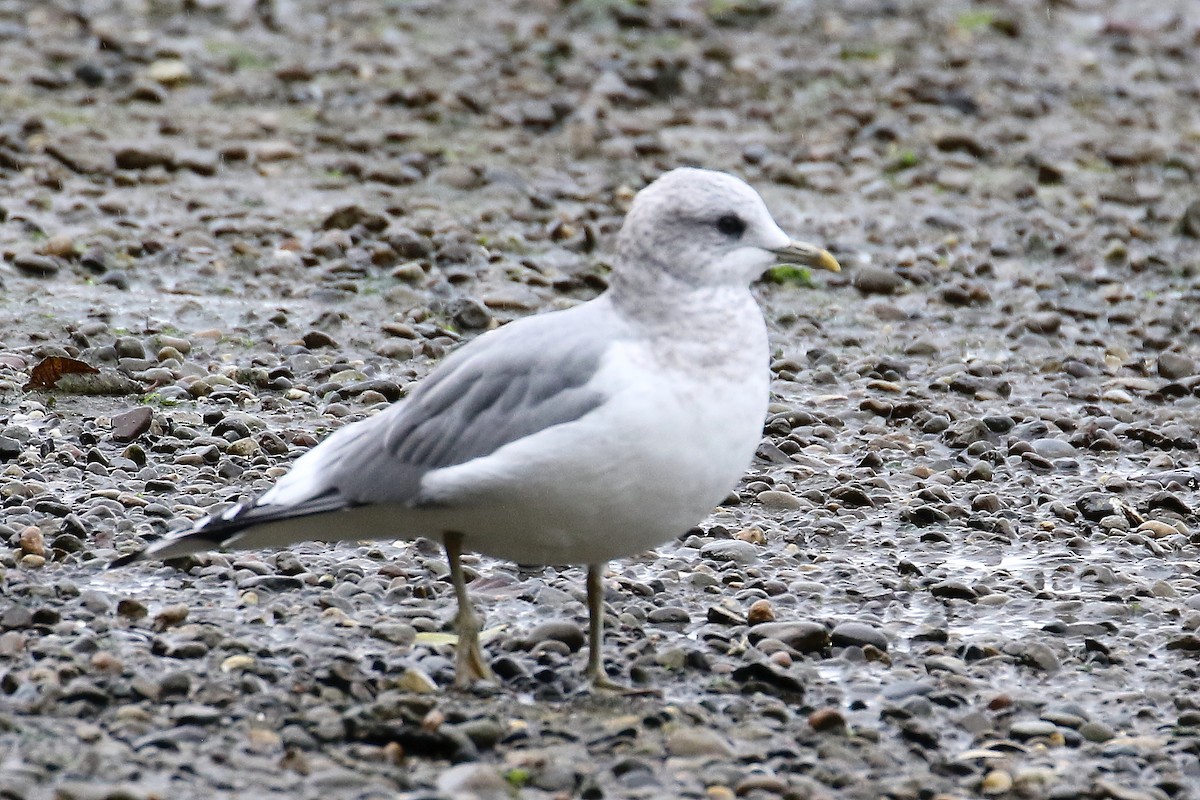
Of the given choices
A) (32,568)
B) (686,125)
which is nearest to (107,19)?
(686,125)

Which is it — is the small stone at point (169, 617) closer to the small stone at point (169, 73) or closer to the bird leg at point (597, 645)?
the bird leg at point (597, 645)

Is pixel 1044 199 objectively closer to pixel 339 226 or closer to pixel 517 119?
pixel 517 119

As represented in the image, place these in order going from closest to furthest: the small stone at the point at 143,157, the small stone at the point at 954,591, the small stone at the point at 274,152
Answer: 1. the small stone at the point at 954,591
2. the small stone at the point at 143,157
3. the small stone at the point at 274,152

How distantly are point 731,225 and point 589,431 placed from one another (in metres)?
0.76

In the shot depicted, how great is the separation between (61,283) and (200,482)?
258 centimetres

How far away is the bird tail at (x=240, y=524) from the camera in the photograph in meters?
4.70

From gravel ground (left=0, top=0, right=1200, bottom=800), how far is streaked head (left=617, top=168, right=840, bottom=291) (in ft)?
3.75

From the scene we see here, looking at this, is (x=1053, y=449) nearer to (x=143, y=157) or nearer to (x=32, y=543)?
(x=32, y=543)

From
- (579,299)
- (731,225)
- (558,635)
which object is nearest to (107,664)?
(558,635)

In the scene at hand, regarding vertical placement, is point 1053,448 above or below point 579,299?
above

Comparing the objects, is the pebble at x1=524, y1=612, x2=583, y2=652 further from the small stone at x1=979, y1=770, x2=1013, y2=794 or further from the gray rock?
the gray rock

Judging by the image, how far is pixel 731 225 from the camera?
4.75 metres

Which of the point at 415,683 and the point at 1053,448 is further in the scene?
the point at 1053,448

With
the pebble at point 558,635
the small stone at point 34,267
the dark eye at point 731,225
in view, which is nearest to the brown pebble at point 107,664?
the pebble at point 558,635
